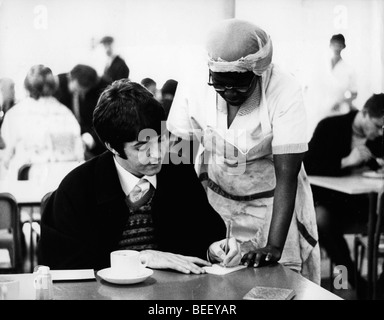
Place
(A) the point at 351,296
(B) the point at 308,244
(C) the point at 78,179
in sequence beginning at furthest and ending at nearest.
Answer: (B) the point at 308,244 < (A) the point at 351,296 < (C) the point at 78,179

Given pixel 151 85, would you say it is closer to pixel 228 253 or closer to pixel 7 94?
pixel 7 94

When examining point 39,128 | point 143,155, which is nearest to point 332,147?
point 143,155

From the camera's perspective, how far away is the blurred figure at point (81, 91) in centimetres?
225

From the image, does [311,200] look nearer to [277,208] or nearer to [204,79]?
[277,208]

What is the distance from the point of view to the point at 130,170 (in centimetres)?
216

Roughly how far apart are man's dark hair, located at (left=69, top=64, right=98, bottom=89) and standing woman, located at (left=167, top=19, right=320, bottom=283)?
307 mm

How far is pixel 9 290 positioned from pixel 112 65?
901 millimetres

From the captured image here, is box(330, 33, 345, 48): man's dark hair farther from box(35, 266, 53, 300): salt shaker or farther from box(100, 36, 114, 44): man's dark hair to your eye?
box(35, 266, 53, 300): salt shaker

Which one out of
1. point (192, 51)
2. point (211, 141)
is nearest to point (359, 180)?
point (211, 141)

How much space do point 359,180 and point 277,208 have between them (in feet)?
1.37

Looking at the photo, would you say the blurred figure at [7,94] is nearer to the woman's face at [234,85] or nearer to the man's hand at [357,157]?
the woman's face at [234,85]

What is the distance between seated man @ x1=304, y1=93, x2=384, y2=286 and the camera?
2.40 meters

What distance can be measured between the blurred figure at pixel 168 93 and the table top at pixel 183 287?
0.68 meters

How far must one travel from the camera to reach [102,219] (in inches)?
81.1
